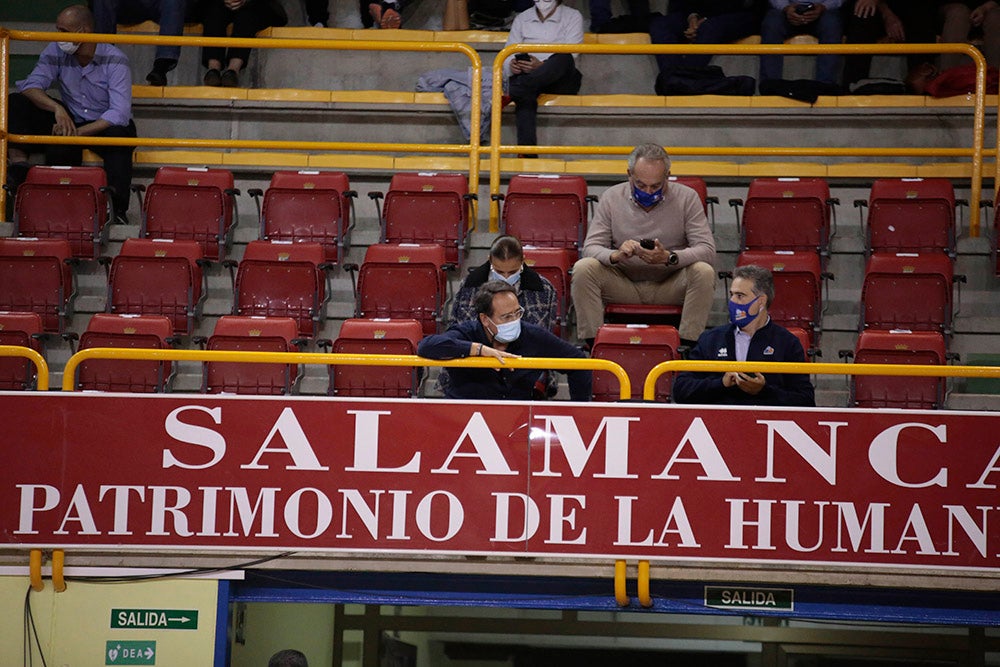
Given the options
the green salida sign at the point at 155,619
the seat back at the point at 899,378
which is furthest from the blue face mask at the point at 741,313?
the green salida sign at the point at 155,619

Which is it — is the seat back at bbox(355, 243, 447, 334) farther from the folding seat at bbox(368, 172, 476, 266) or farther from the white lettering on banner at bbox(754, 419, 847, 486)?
the white lettering on banner at bbox(754, 419, 847, 486)

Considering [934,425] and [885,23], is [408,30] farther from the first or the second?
[934,425]

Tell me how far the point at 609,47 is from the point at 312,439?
472cm

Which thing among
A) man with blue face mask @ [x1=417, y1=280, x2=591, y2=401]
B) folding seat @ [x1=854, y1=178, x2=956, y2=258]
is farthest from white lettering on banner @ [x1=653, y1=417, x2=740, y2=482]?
folding seat @ [x1=854, y1=178, x2=956, y2=258]

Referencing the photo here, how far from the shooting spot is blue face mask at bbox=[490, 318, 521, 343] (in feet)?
18.5

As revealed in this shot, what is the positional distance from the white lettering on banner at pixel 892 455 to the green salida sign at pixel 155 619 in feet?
9.44

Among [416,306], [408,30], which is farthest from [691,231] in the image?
[408,30]

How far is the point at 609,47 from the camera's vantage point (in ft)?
29.4

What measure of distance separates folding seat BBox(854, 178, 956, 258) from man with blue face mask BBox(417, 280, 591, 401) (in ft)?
10.5

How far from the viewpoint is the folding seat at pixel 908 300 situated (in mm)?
7383

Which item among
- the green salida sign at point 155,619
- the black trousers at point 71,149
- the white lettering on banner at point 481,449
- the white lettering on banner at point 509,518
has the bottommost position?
the green salida sign at point 155,619

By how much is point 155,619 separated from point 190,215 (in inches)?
152

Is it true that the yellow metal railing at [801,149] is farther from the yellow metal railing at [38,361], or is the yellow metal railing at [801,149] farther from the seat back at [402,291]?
the yellow metal railing at [38,361]

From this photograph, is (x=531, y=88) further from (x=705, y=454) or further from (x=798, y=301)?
(x=705, y=454)
